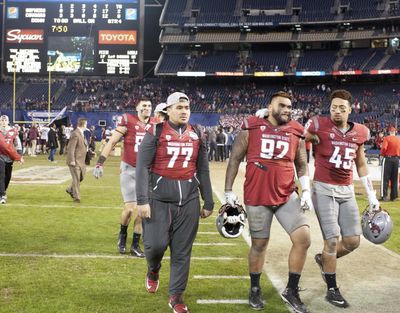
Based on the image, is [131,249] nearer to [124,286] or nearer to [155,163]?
[124,286]

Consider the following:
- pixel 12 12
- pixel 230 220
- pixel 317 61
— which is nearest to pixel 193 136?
pixel 230 220

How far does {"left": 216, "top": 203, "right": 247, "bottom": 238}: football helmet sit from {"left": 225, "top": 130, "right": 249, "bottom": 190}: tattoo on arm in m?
0.20

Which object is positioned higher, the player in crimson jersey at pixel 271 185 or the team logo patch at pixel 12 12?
the team logo patch at pixel 12 12

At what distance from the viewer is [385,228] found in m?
5.52

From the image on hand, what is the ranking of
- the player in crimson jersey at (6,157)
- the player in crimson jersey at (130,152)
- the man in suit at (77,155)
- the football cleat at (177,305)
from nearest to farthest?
the football cleat at (177,305)
the player in crimson jersey at (130,152)
the player in crimson jersey at (6,157)
the man in suit at (77,155)

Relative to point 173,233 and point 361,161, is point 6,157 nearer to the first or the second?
point 173,233

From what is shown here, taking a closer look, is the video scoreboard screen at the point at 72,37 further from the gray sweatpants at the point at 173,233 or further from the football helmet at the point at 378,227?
the gray sweatpants at the point at 173,233

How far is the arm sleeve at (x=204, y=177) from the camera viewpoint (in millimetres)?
5055

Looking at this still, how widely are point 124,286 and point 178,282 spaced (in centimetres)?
105

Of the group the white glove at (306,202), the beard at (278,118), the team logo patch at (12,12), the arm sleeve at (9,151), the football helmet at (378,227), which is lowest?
the arm sleeve at (9,151)

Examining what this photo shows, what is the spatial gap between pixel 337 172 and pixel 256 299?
1525 millimetres

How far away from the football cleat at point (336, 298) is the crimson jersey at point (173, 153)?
67.7 inches

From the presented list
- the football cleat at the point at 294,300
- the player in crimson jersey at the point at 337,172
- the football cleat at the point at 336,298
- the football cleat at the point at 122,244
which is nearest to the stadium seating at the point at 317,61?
the football cleat at the point at 122,244

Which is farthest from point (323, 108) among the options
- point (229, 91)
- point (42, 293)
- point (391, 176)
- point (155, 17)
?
point (42, 293)
